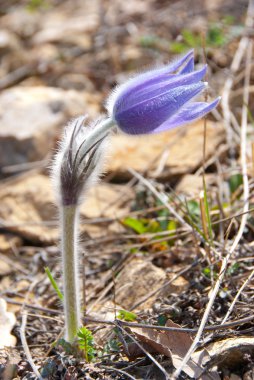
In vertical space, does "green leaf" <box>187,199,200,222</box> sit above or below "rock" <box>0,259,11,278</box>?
above

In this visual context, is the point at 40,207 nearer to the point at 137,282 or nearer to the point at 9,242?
the point at 9,242

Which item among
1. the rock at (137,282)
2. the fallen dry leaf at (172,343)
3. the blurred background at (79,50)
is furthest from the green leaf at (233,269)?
the blurred background at (79,50)

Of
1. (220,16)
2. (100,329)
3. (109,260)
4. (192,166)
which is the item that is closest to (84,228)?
(109,260)

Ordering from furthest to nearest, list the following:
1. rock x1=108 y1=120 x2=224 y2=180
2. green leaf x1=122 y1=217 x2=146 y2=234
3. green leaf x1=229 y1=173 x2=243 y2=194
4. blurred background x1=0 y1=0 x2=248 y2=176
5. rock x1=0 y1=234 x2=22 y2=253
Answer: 1. blurred background x1=0 y1=0 x2=248 y2=176
2. rock x1=108 y1=120 x2=224 y2=180
3. rock x1=0 y1=234 x2=22 y2=253
4. green leaf x1=229 y1=173 x2=243 y2=194
5. green leaf x1=122 y1=217 x2=146 y2=234

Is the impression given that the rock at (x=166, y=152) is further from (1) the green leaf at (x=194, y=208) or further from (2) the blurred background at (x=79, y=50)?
(1) the green leaf at (x=194, y=208)

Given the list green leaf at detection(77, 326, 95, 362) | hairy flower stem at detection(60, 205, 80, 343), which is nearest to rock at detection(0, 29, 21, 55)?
hairy flower stem at detection(60, 205, 80, 343)

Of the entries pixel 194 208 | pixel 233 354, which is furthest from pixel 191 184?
pixel 233 354

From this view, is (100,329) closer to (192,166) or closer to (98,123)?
(98,123)

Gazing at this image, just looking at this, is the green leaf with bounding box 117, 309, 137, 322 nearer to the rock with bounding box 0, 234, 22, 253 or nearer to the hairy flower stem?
the hairy flower stem
